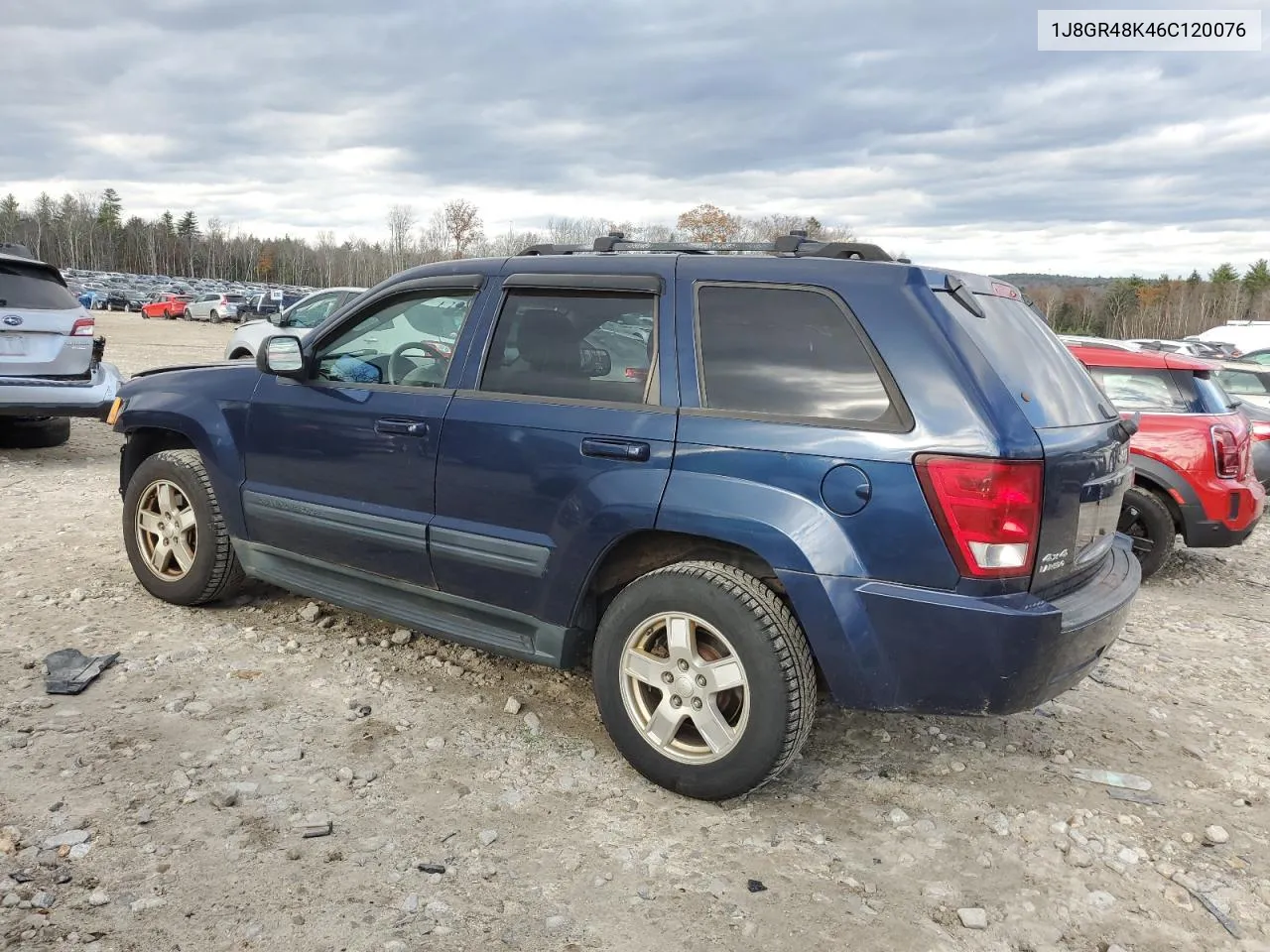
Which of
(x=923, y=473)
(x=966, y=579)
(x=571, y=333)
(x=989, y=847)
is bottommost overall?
(x=989, y=847)

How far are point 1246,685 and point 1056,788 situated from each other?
1.86 m

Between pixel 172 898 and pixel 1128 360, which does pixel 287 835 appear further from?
pixel 1128 360

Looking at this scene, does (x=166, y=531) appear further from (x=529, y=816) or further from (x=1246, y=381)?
(x=1246, y=381)

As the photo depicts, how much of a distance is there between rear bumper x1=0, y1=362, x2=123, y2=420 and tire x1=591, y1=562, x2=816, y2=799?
6.75 m

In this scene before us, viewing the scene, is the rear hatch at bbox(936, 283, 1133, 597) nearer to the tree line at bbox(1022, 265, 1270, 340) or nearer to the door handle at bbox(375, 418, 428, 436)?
the door handle at bbox(375, 418, 428, 436)

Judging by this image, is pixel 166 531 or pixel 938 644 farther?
pixel 166 531

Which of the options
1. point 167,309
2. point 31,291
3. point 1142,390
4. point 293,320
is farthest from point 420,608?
point 167,309

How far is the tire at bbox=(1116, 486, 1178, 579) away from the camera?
6168 millimetres

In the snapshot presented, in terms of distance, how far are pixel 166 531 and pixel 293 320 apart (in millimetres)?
10960

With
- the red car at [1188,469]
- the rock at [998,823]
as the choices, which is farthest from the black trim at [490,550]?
the red car at [1188,469]

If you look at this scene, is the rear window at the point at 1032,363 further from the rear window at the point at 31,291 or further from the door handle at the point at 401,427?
the rear window at the point at 31,291

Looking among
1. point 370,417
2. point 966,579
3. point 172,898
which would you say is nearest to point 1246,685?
point 966,579

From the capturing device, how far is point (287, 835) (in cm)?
288

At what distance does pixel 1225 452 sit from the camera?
241 inches
